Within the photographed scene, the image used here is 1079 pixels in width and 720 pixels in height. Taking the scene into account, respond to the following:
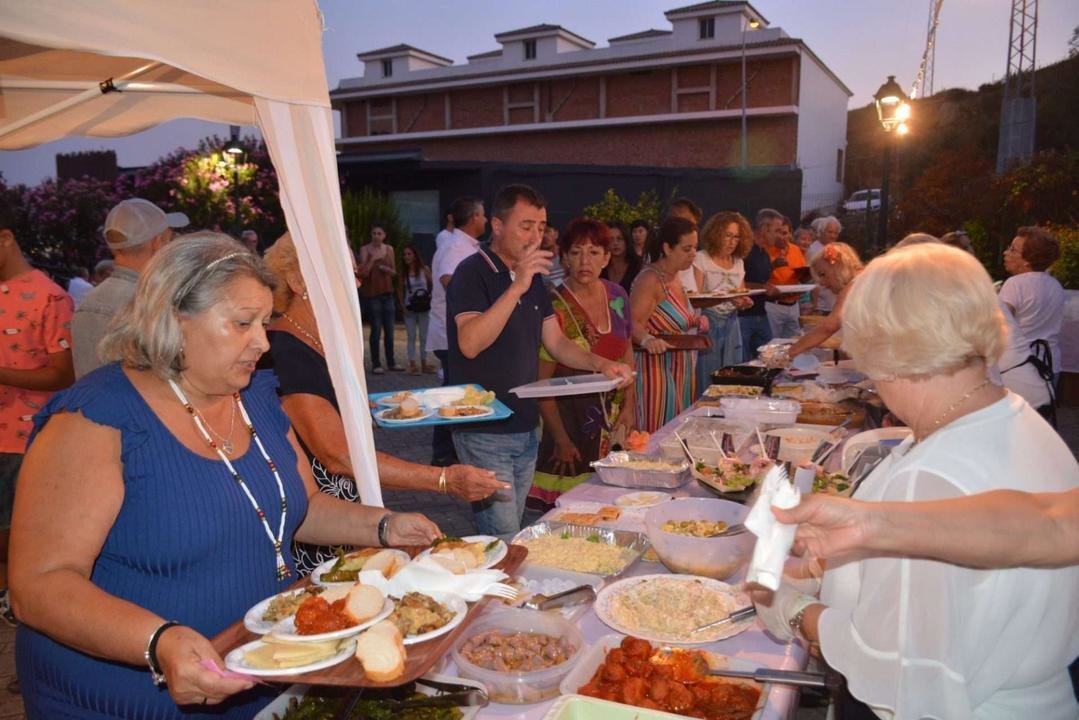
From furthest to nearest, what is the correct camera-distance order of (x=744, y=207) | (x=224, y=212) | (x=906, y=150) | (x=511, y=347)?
(x=906, y=150)
(x=744, y=207)
(x=224, y=212)
(x=511, y=347)

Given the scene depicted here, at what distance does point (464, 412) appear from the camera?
115 inches

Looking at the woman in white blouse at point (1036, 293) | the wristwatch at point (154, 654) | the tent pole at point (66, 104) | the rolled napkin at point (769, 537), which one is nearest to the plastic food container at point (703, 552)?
the rolled napkin at point (769, 537)

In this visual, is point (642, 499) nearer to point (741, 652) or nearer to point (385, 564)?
point (741, 652)

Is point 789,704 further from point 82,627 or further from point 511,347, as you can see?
point 511,347

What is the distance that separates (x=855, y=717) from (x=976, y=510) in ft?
1.95

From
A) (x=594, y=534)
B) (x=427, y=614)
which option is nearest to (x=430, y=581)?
(x=427, y=614)

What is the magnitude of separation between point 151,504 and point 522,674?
86 centimetres

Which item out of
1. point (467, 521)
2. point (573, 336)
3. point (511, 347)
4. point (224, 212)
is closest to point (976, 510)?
point (511, 347)

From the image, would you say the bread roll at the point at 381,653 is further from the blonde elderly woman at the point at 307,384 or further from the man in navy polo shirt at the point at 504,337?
the man in navy polo shirt at the point at 504,337

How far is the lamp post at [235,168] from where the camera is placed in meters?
11.9

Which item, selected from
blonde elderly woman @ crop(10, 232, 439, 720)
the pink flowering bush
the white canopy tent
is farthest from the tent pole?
the pink flowering bush

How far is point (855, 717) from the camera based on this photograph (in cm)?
148

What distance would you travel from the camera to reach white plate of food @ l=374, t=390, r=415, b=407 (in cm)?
308

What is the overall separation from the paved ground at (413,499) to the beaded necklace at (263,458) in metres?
2.17
